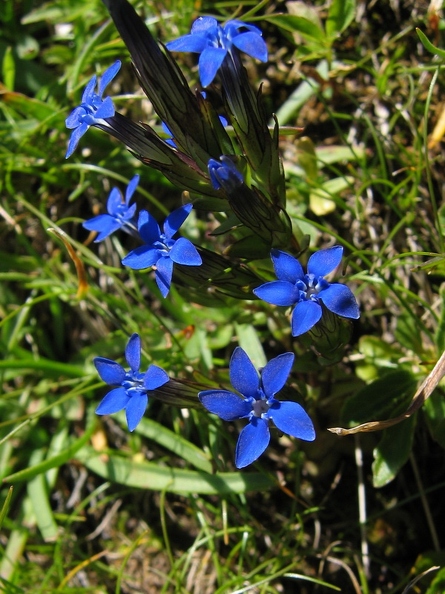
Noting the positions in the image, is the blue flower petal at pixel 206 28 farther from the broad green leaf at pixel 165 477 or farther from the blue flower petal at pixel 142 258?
the broad green leaf at pixel 165 477

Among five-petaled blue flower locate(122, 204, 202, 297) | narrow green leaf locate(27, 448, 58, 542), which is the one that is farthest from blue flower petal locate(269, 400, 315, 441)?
narrow green leaf locate(27, 448, 58, 542)

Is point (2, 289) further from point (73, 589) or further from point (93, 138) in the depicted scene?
point (73, 589)

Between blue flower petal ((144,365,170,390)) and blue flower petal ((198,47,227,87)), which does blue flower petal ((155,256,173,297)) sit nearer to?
blue flower petal ((144,365,170,390))

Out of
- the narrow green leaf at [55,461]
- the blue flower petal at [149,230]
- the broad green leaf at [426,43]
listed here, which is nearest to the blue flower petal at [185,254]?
the blue flower petal at [149,230]

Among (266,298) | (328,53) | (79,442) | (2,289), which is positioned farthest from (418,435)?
(2,289)

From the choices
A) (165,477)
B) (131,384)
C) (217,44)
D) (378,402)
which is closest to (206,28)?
(217,44)

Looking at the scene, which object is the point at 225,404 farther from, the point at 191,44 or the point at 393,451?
the point at 191,44
